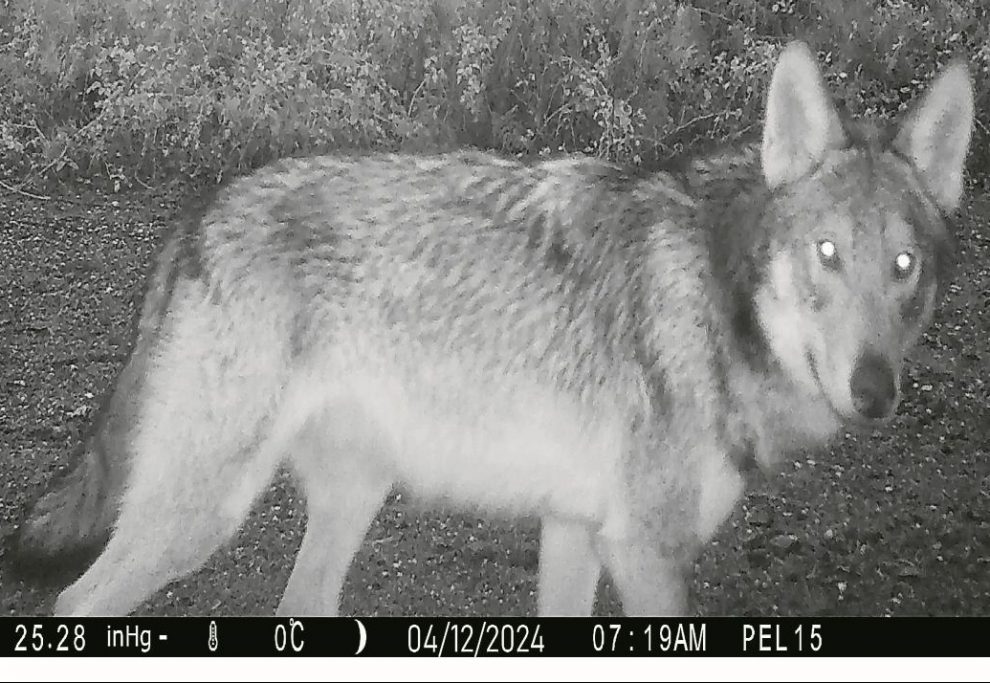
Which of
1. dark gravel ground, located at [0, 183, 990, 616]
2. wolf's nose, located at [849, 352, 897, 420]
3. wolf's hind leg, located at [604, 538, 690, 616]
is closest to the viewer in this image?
wolf's nose, located at [849, 352, 897, 420]

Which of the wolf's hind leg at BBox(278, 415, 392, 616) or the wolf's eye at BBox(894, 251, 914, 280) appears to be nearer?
the wolf's eye at BBox(894, 251, 914, 280)

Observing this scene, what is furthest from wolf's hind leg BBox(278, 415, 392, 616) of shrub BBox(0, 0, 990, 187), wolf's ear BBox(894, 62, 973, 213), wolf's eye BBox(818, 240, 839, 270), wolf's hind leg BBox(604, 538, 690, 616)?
wolf's ear BBox(894, 62, 973, 213)

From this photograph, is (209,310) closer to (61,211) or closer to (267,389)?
(267,389)

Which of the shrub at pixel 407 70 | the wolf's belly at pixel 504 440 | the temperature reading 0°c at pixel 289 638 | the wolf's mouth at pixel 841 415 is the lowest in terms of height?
the temperature reading 0°c at pixel 289 638

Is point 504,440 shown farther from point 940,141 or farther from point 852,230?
point 940,141

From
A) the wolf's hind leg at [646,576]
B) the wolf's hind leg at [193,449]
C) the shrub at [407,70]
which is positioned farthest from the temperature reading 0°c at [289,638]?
the shrub at [407,70]

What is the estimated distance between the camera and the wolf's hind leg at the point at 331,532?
89.7 inches

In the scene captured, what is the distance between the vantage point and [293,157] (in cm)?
229

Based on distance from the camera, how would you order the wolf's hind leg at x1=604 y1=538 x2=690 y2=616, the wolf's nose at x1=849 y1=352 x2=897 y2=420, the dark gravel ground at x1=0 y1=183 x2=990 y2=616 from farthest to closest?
the dark gravel ground at x1=0 y1=183 x2=990 y2=616 < the wolf's hind leg at x1=604 y1=538 x2=690 y2=616 < the wolf's nose at x1=849 y1=352 x2=897 y2=420

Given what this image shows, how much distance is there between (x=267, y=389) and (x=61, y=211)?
733mm

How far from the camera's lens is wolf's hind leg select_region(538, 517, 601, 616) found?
2221mm

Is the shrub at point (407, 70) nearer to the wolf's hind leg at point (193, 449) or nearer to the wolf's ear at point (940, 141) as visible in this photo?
the wolf's ear at point (940, 141)

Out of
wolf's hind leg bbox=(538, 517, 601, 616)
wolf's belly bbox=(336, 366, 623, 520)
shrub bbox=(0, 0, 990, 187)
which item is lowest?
wolf's hind leg bbox=(538, 517, 601, 616)
